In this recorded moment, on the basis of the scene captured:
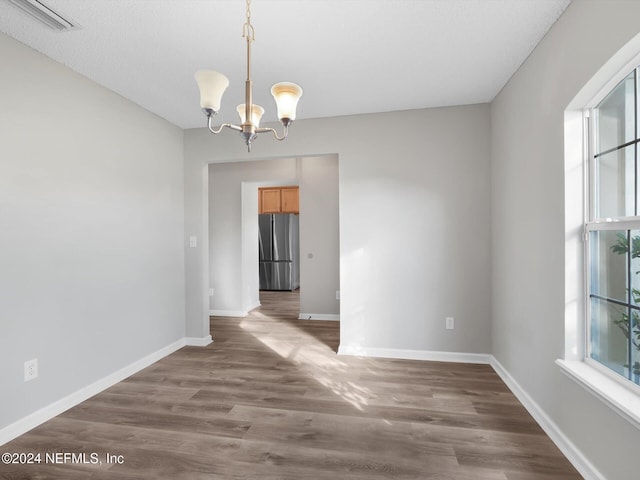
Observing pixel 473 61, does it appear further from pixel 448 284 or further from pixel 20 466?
pixel 20 466

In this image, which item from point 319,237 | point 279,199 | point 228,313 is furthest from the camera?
point 279,199

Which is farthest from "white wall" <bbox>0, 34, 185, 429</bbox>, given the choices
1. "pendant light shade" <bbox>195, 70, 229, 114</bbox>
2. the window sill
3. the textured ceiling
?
the window sill

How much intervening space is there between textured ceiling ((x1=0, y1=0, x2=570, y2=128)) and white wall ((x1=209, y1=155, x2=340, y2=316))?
6.53 ft

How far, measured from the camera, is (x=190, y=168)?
12.5ft

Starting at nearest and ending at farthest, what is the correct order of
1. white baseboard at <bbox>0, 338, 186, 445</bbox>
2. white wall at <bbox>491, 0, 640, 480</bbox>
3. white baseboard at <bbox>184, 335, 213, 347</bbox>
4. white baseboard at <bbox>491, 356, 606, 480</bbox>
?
white wall at <bbox>491, 0, 640, 480</bbox> < white baseboard at <bbox>491, 356, 606, 480</bbox> < white baseboard at <bbox>0, 338, 186, 445</bbox> < white baseboard at <bbox>184, 335, 213, 347</bbox>

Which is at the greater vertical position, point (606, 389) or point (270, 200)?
point (270, 200)

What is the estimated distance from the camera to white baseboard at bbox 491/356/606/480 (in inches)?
64.1

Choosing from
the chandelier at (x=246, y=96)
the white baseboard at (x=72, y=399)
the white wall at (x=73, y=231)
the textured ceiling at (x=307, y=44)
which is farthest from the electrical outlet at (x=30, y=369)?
the textured ceiling at (x=307, y=44)

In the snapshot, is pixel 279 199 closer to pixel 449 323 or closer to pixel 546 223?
pixel 449 323

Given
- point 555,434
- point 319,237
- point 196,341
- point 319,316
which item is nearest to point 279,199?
point 319,237

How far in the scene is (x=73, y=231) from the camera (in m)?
2.46

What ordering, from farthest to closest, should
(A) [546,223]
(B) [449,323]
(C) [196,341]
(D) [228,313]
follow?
1. (D) [228,313]
2. (C) [196,341]
3. (B) [449,323]
4. (A) [546,223]

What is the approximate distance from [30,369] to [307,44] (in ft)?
9.21

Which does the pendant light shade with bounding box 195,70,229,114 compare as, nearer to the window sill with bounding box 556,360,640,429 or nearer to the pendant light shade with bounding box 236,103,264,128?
the pendant light shade with bounding box 236,103,264,128
